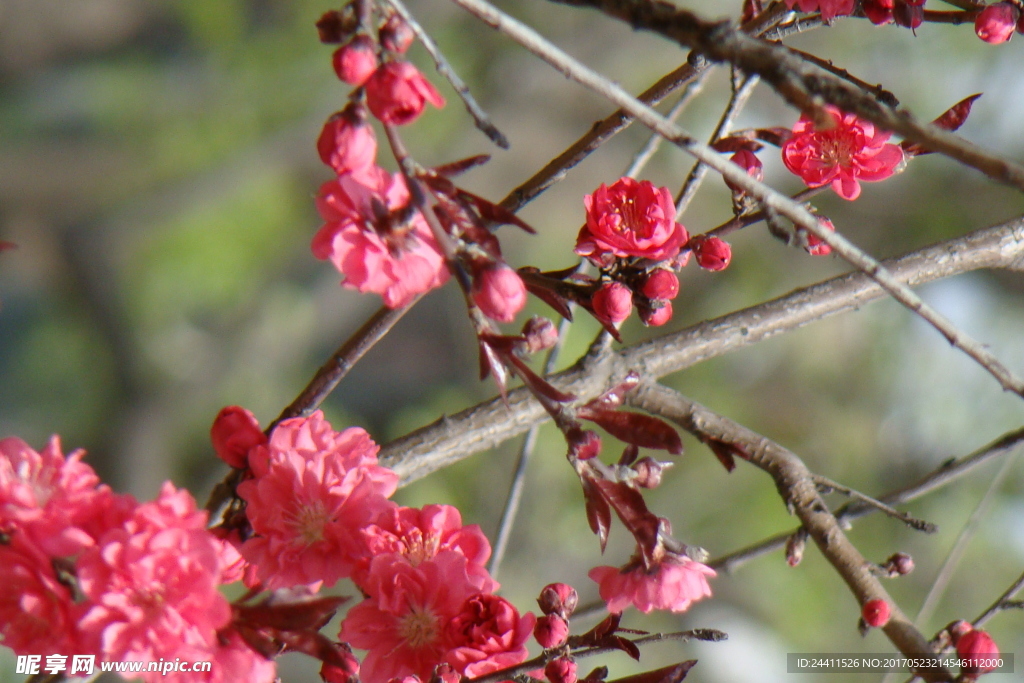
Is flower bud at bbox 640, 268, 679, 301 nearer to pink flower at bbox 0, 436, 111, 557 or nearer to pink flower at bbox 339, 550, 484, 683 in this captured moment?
pink flower at bbox 339, 550, 484, 683

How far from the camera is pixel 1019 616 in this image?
225 cm

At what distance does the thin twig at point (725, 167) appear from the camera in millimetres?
296

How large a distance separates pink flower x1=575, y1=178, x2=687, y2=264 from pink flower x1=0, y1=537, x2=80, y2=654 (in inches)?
12.8

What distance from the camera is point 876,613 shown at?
19.5 inches

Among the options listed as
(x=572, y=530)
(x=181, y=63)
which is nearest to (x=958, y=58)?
(x=572, y=530)

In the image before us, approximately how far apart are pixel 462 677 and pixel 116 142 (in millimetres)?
2401

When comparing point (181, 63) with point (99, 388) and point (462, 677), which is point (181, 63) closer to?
point (99, 388)

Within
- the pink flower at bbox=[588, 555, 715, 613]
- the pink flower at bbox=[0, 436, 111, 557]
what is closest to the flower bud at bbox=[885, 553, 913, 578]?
the pink flower at bbox=[588, 555, 715, 613]

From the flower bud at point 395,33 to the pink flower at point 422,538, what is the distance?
0.25 meters

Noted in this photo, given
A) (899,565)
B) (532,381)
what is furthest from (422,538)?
(899,565)

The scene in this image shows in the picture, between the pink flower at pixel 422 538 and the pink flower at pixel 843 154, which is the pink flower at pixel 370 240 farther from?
the pink flower at pixel 843 154

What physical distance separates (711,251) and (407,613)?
0.99 ft

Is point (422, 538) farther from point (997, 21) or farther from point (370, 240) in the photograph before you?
point (997, 21)

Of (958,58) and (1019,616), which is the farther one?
(958,58)
